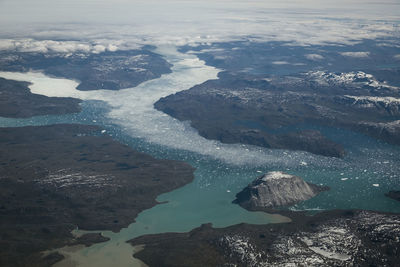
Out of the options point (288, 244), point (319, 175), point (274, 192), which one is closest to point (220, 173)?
point (274, 192)

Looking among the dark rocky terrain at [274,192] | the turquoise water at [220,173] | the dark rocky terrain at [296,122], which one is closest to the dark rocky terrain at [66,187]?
the turquoise water at [220,173]

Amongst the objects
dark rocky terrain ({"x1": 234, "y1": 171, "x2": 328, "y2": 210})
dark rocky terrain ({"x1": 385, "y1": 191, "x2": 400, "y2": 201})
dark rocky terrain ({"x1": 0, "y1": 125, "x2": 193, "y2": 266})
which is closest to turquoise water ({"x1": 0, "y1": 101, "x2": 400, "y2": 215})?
dark rocky terrain ({"x1": 385, "y1": 191, "x2": 400, "y2": 201})

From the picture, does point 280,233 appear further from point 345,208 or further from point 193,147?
point 193,147

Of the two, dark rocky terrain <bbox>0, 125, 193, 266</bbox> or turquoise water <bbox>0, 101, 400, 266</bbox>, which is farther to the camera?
turquoise water <bbox>0, 101, 400, 266</bbox>

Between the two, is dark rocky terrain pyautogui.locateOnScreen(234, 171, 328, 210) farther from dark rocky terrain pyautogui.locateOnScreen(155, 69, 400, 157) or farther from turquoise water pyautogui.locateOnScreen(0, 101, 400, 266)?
dark rocky terrain pyautogui.locateOnScreen(155, 69, 400, 157)

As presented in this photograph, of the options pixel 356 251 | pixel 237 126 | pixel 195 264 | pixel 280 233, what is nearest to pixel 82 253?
pixel 195 264

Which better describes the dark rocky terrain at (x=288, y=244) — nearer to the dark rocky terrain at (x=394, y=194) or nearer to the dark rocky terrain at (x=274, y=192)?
the dark rocky terrain at (x=274, y=192)
